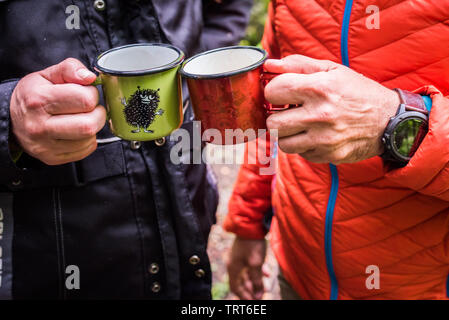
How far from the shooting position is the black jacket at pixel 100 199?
1.47 meters

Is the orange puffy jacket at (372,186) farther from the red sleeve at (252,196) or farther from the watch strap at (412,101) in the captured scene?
the red sleeve at (252,196)

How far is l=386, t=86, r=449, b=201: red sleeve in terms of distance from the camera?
3.90 ft

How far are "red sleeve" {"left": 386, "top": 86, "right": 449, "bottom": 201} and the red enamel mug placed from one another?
408mm

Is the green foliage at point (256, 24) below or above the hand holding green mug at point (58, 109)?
below

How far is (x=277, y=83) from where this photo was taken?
1169mm

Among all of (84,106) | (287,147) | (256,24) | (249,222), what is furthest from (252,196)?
(256,24)

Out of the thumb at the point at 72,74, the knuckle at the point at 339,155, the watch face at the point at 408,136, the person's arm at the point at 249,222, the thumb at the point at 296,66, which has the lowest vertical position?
the person's arm at the point at 249,222

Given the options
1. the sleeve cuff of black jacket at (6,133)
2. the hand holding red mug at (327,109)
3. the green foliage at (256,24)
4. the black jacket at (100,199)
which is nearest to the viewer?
the hand holding red mug at (327,109)

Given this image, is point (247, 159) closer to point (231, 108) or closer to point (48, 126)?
point (231, 108)

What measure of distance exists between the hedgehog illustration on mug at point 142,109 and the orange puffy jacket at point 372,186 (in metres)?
0.59

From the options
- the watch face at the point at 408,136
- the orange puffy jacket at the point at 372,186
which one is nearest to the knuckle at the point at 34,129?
the orange puffy jacket at the point at 372,186

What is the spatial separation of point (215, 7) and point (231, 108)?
1.10 meters

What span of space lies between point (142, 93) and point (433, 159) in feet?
2.78
